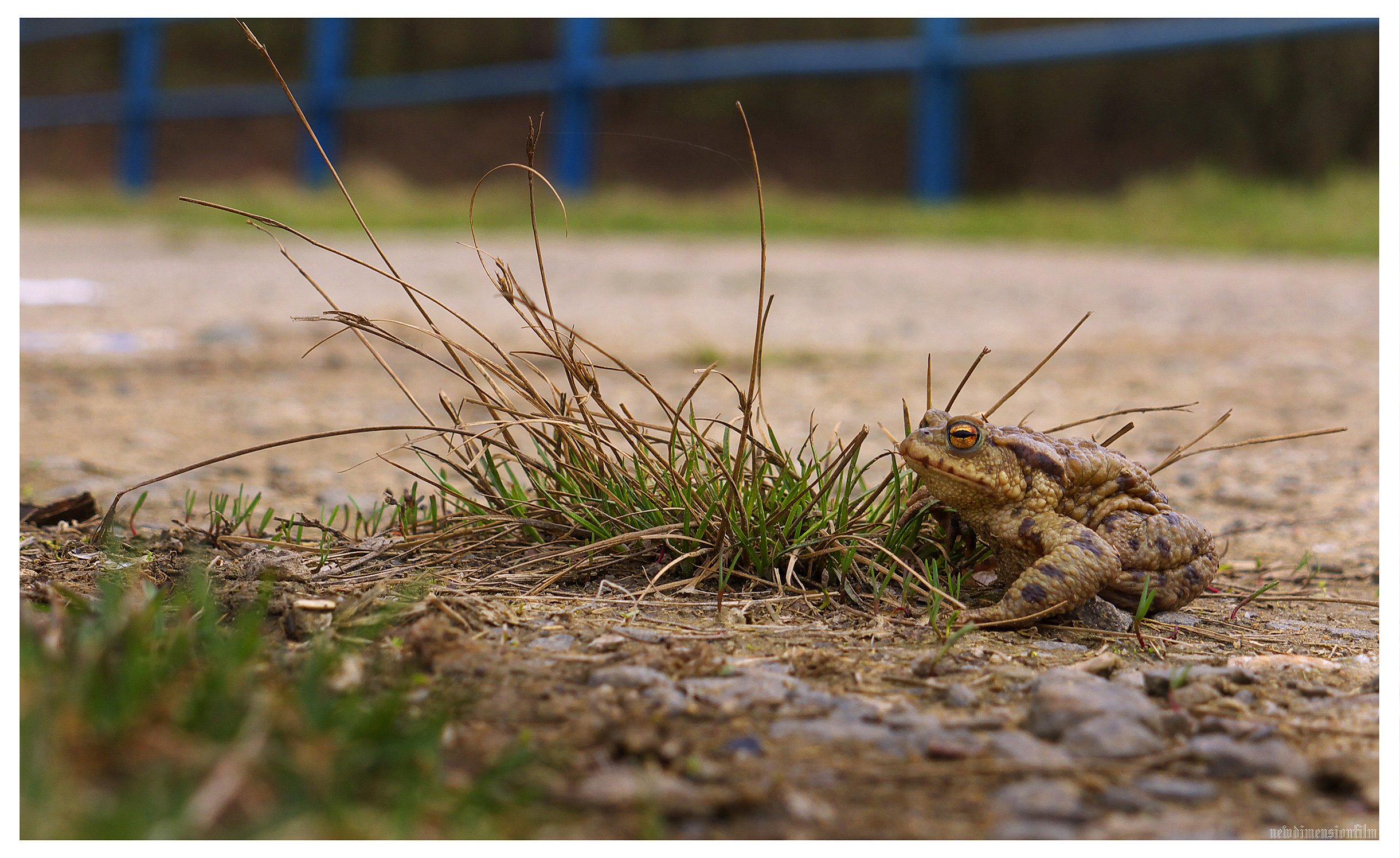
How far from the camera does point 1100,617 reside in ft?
5.95

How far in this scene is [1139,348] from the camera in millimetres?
5238

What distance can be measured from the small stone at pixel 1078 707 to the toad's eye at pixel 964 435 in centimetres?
44

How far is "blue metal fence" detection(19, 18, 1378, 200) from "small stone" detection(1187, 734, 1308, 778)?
35.1ft

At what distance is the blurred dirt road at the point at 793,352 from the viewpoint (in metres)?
3.16

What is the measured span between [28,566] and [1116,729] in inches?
62.3

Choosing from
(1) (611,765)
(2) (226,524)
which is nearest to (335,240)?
(2) (226,524)

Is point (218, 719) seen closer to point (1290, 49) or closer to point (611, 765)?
point (611, 765)

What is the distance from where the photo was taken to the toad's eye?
1.78 meters

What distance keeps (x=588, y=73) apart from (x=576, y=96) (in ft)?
1.05

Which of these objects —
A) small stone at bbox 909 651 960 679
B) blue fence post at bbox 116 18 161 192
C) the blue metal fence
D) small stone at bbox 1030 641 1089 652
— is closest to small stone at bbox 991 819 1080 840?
small stone at bbox 909 651 960 679

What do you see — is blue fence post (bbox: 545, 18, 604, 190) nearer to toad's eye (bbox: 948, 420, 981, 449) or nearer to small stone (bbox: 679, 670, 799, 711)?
toad's eye (bbox: 948, 420, 981, 449)

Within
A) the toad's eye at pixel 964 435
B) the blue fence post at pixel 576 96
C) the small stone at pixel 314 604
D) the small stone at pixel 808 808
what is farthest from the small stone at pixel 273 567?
the blue fence post at pixel 576 96

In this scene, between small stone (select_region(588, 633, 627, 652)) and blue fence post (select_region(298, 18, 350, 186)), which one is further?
blue fence post (select_region(298, 18, 350, 186))

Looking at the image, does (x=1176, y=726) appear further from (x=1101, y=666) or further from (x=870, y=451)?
(x=870, y=451)
